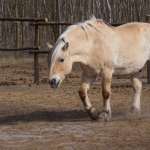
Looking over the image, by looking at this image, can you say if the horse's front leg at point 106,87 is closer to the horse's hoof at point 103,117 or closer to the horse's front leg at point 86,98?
the horse's hoof at point 103,117

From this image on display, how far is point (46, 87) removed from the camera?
838 centimetres

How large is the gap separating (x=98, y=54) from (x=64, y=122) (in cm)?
118

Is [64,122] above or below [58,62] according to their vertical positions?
below

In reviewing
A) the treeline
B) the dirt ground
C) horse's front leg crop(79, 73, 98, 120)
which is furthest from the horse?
the treeline

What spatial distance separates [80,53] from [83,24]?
508mm

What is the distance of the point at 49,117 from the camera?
516 centimetres

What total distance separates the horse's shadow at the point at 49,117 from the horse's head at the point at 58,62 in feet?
3.16

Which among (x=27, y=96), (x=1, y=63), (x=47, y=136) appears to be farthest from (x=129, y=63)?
(x=1, y=63)

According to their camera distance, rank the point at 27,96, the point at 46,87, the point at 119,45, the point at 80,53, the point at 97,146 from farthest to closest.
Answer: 1. the point at 46,87
2. the point at 27,96
3. the point at 119,45
4. the point at 80,53
5. the point at 97,146

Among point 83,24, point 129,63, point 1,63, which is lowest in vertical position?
point 1,63

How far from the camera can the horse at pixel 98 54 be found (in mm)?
4258

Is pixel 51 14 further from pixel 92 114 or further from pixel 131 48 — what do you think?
pixel 92 114

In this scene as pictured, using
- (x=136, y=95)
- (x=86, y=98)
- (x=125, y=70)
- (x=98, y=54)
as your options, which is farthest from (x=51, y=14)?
(x=98, y=54)

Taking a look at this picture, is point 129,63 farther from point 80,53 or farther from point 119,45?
point 80,53
